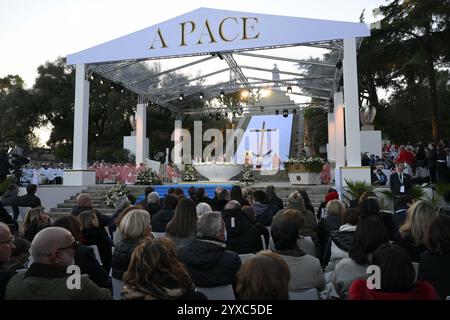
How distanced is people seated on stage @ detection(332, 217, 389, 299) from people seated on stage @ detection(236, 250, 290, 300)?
3.08 feet

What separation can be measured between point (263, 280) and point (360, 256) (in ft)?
3.62

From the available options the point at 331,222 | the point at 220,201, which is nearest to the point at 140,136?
the point at 220,201

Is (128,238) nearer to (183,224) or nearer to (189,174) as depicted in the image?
(183,224)

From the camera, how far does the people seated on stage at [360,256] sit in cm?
271

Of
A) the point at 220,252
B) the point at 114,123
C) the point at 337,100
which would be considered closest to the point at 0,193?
the point at 220,252

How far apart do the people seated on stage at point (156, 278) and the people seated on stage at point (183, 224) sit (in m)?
1.65

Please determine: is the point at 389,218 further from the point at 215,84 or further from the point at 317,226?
the point at 215,84

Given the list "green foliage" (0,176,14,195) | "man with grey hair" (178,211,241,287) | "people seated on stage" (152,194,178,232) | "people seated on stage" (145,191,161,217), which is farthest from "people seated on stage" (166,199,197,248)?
"green foliage" (0,176,14,195)

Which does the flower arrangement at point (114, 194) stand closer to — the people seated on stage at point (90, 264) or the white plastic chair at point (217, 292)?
the people seated on stage at point (90, 264)

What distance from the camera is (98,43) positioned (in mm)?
13984

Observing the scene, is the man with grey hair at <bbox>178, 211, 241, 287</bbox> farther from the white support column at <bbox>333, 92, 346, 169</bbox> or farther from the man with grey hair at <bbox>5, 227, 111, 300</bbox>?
the white support column at <bbox>333, 92, 346, 169</bbox>

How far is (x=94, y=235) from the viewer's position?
4.20 m
